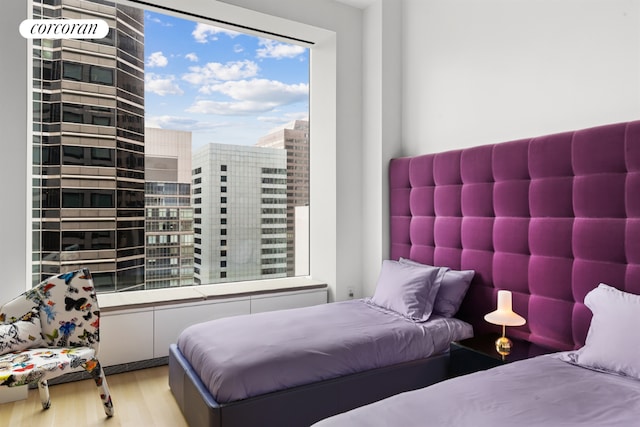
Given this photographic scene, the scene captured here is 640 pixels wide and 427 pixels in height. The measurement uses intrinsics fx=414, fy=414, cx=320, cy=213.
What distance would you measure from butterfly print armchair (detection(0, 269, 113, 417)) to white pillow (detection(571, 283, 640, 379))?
259 centimetres

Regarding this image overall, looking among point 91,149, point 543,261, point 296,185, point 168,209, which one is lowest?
point 543,261

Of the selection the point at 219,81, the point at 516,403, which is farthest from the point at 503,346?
the point at 219,81

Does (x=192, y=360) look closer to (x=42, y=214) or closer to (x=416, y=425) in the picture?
(x=416, y=425)

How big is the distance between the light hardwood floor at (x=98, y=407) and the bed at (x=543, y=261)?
1469 millimetres

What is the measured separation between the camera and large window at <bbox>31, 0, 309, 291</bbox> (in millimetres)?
3269

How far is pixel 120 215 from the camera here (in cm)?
351

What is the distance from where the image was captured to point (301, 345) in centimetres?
226

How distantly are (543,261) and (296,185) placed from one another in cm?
254

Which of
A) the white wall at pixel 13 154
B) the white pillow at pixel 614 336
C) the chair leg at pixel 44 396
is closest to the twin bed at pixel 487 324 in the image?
the white pillow at pixel 614 336

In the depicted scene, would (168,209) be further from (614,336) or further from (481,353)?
(614,336)

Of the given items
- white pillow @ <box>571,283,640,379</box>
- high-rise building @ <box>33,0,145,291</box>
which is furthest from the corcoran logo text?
white pillow @ <box>571,283,640,379</box>

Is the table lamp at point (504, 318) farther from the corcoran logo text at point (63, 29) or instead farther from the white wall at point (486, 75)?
the corcoran logo text at point (63, 29)

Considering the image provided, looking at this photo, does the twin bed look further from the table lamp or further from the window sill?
the window sill

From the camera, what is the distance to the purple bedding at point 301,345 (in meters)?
2.04
